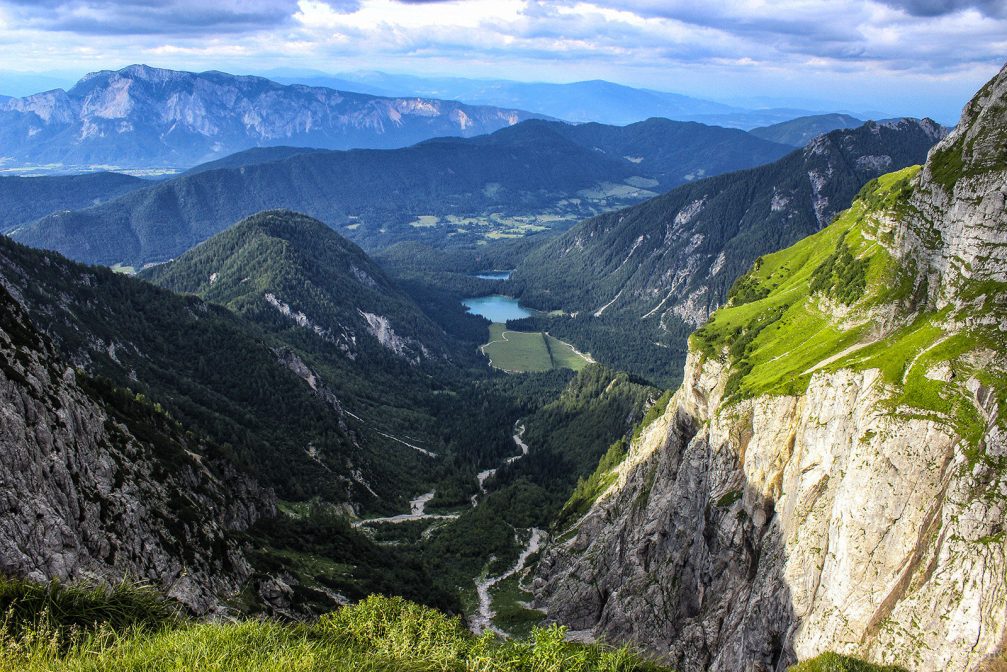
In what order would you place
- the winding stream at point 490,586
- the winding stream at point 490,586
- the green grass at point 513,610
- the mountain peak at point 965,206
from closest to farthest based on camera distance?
the mountain peak at point 965,206 < the green grass at point 513,610 < the winding stream at point 490,586 < the winding stream at point 490,586

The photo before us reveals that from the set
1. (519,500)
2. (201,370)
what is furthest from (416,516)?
(201,370)

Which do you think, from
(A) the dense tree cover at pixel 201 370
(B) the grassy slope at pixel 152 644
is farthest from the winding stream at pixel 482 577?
(B) the grassy slope at pixel 152 644

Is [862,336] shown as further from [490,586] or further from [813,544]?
[490,586]

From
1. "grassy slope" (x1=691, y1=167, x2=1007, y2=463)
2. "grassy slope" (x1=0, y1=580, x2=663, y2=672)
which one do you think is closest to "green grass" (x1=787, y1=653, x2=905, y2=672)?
"grassy slope" (x1=691, y1=167, x2=1007, y2=463)

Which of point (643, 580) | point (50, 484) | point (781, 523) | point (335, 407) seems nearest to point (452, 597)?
point (643, 580)

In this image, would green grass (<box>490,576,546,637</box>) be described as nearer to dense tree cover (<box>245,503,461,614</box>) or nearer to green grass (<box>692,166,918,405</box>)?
dense tree cover (<box>245,503,461,614</box>)

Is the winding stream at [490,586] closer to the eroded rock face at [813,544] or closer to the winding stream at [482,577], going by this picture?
the winding stream at [482,577]
